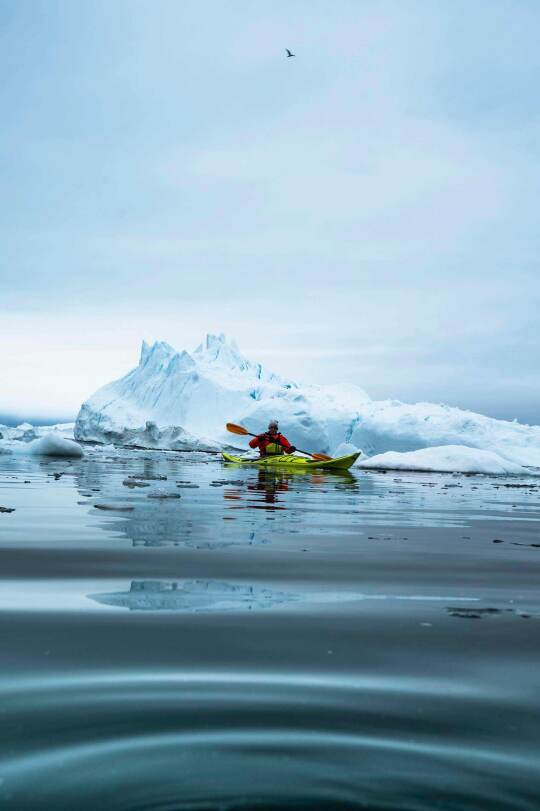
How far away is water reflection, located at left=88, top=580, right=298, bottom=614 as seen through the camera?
7.04ft

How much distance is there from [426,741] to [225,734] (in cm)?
31

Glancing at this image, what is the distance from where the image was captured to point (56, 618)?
1.96m

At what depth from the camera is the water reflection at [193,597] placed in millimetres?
2146

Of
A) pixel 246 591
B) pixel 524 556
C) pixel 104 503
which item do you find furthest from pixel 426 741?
pixel 104 503

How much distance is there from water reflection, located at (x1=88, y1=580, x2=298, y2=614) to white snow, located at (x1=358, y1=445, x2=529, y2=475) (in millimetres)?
17656

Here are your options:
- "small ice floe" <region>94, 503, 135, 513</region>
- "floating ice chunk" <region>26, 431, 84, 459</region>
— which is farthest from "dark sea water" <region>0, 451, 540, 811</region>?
"floating ice chunk" <region>26, 431, 84, 459</region>

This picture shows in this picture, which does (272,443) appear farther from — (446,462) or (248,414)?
(248,414)

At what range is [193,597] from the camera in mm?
2273

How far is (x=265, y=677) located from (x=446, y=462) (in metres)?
18.8

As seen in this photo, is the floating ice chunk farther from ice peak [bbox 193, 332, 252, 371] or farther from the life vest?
ice peak [bbox 193, 332, 252, 371]

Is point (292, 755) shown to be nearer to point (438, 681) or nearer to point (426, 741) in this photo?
point (426, 741)

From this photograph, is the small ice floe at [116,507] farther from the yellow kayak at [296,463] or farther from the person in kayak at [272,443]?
the person in kayak at [272,443]

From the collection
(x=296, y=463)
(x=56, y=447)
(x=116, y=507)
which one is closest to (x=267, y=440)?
(x=296, y=463)

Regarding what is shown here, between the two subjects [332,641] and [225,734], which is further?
[332,641]
